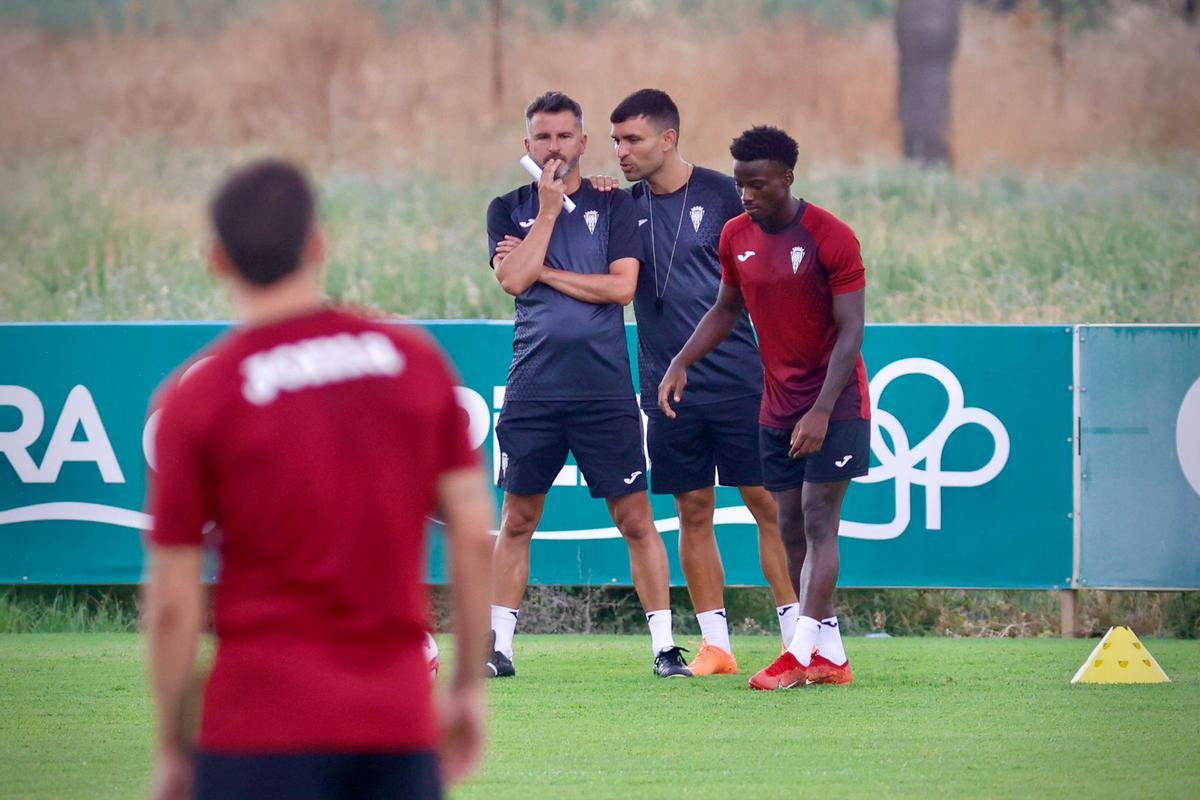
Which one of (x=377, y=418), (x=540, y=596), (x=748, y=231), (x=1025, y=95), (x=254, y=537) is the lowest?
(x=540, y=596)

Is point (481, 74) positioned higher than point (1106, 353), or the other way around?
point (481, 74)

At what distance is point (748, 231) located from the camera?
7.30 meters

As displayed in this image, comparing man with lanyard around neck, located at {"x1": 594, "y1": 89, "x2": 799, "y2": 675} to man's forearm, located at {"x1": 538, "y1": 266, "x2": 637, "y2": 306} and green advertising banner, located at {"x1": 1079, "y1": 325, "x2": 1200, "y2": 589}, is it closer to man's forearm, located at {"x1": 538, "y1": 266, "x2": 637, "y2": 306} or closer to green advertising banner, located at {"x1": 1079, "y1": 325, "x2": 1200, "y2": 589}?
man's forearm, located at {"x1": 538, "y1": 266, "x2": 637, "y2": 306}

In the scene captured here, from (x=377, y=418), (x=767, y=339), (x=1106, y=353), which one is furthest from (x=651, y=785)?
(x=1106, y=353)

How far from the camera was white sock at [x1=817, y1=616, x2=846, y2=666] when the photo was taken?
7.25 meters

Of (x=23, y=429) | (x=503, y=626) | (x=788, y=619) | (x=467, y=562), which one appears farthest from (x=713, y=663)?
(x=467, y=562)

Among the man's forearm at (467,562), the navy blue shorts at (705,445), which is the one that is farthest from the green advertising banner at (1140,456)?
the man's forearm at (467,562)

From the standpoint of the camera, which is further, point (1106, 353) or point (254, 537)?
point (1106, 353)

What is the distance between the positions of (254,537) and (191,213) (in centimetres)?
1778

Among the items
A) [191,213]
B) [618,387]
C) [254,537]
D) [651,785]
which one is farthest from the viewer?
[191,213]

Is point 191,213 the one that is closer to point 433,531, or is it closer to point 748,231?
point 433,531

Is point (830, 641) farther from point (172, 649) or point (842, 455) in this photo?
point (172, 649)

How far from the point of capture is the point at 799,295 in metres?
7.16

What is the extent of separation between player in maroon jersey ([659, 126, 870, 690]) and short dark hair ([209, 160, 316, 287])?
174 inches
